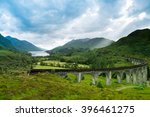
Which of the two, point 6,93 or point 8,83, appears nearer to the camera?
point 6,93

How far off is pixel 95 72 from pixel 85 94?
5739cm

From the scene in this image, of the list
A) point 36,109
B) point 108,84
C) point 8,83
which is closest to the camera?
point 36,109

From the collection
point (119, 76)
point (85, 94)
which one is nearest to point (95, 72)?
point (119, 76)

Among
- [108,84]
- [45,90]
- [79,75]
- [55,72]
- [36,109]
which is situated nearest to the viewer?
[36,109]

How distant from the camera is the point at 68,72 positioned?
375 feet

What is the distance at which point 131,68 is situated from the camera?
156 metres

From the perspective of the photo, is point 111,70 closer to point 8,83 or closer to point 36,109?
point 8,83

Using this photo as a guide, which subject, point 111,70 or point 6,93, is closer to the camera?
point 6,93

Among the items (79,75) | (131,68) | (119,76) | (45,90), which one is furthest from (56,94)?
(131,68)

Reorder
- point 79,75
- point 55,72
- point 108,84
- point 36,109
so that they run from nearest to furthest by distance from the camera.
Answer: point 36,109 < point 55,72 < point 79,75 < point 108,84

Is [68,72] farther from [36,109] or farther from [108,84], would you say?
[36,109]

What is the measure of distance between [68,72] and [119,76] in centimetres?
3960

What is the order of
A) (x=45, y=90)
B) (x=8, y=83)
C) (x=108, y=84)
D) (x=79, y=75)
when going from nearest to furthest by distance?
(x=45, y=90), (x=8, y=83), (x=79, y=75), (x=108, y=84)

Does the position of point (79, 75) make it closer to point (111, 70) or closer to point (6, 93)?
point (111, 70)
